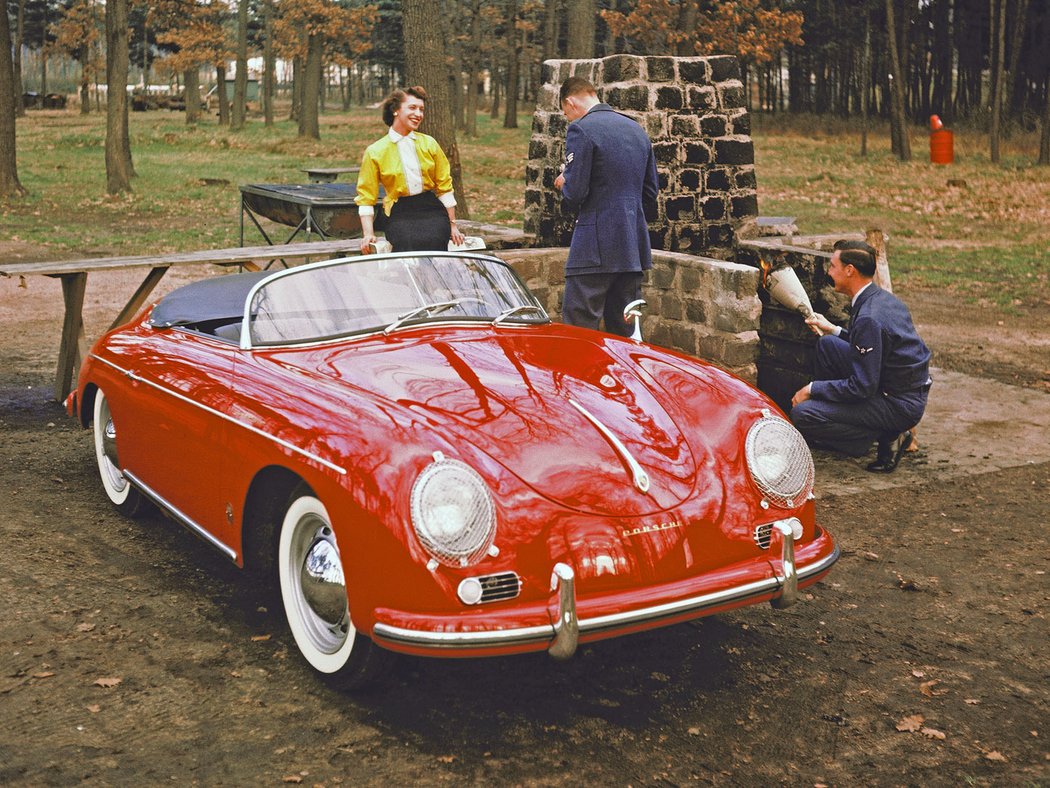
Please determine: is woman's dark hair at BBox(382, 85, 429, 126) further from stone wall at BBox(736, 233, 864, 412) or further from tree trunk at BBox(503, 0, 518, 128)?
tree trunk at BBox(503, 0, 518, 128)

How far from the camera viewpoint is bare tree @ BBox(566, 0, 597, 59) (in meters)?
18.5

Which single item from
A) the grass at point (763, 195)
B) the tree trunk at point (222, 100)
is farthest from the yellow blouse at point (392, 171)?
the tree trunk at point (222, 100)

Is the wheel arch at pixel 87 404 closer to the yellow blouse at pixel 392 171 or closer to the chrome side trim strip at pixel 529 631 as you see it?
the yellow blouse at pixel 392 171

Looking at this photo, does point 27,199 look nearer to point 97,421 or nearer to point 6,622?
point 97,421

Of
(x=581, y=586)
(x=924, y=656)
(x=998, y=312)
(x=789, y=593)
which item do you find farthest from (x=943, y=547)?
(x=998, y=312)

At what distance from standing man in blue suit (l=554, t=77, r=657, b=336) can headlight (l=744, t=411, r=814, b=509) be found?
3.53 metres

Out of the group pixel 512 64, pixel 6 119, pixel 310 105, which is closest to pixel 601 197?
pixel 6 119

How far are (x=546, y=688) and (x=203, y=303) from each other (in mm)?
2861

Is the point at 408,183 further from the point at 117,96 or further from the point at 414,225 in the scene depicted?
the point at 117,96

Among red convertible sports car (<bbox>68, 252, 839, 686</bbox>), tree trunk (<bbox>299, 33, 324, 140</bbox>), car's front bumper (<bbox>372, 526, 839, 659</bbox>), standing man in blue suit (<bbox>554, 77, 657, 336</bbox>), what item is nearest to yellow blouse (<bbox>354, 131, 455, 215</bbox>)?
standing man in blue suit (<bbox>554, 77, 657, 336</bbox>)

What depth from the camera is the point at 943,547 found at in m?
5.78

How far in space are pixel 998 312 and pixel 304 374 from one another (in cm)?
997

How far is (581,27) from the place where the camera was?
1859 cm

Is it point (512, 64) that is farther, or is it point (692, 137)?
point (512, 64)
